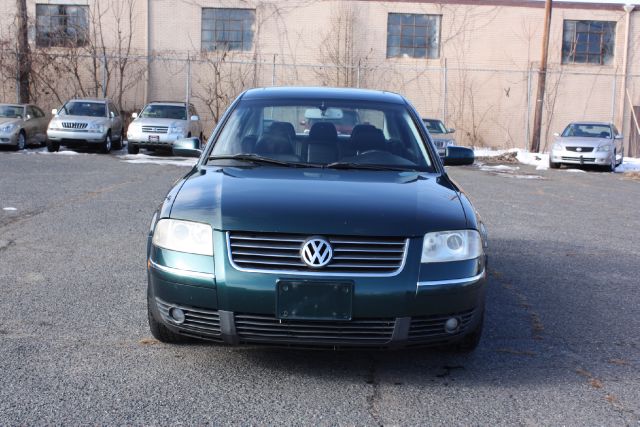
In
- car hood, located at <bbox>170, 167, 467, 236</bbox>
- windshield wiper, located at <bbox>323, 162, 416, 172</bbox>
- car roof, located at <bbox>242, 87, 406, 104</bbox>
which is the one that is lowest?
car hood, located at <bbox>170, 167, 467, 236</bbox>

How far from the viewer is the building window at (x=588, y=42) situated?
Result: 106 feet

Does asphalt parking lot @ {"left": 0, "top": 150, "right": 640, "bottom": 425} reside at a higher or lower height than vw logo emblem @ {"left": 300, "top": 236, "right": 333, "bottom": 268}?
lower

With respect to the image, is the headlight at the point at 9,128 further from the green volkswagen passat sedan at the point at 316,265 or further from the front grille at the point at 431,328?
the front grille at the point at 431,328

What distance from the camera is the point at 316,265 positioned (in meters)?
3.92

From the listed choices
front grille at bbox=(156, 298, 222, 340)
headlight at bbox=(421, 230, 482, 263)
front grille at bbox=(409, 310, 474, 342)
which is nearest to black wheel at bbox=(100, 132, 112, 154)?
front grille at bbox=(156, 298, 222, 340)

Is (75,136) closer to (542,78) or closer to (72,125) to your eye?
(72,125)

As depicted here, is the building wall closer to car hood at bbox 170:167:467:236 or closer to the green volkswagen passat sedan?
car hood at bbox 170:167:467:236

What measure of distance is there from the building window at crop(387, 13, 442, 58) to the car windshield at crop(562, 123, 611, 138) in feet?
27.9

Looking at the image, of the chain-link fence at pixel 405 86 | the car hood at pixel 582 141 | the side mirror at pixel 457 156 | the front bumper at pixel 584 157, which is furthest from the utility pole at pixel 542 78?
the side mirror at pixel 457 156

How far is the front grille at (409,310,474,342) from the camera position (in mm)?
4031

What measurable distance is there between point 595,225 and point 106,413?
27.9ft

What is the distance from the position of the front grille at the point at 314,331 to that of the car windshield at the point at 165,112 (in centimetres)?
2032

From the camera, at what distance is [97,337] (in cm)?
488

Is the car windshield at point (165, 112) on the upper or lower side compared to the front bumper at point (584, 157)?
upper
